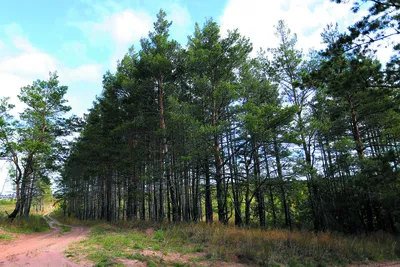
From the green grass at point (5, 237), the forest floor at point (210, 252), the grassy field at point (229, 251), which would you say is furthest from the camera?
the green grass at point (5, 237)

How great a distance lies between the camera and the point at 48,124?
20281 mm

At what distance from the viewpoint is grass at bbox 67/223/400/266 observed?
6.95m

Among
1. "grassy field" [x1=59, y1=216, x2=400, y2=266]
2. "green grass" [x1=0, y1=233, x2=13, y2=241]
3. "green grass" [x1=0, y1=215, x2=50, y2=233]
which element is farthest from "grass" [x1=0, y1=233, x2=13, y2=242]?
"grassy field" [x1=59, y1=216, x2=400, y2=266]

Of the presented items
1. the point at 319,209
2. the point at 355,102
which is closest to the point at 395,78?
the point at 355,102

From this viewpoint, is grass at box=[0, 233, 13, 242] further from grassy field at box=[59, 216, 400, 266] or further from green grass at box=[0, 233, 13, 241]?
grassy field at box=[59, 216, 400, 266]

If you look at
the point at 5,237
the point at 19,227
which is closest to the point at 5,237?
the point at 5,237

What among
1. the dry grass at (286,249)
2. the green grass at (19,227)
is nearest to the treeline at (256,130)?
the dry grass at (286,249)

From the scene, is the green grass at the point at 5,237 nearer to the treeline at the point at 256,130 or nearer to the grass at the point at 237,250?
the grass at the point at 237,250

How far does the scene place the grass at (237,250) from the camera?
22.8 feet

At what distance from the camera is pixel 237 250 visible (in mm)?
7891

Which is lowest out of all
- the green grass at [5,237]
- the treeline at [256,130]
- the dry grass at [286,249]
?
the dry grass at [286,249]

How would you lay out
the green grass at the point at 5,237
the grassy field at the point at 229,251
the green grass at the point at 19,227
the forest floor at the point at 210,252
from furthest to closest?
the green grass at the point at 19,227 → the green grass at the point at 5,237 → the grassy field at the point at 229,251 → the forest floor at the point at 210,252

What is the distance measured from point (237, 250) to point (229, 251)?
0.27m

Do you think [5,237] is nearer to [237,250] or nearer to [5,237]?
[5,237]
